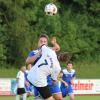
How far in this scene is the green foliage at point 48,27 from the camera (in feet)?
142

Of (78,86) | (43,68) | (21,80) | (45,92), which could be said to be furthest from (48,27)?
(43,68)

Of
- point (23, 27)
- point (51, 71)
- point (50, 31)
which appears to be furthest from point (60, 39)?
point (51, 71)

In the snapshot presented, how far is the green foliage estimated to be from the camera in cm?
4328

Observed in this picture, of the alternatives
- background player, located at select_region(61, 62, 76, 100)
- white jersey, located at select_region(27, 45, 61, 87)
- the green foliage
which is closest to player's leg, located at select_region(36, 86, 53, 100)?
white jersey, located at select_region(27, 45, 61, 87)

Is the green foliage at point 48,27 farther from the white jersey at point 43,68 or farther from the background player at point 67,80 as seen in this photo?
the white jersey at point 43,68

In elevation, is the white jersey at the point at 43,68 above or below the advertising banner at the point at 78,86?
above

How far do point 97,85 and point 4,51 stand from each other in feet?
45.3

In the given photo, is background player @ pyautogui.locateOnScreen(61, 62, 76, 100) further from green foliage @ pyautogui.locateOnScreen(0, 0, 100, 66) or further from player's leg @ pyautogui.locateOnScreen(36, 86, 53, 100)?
green foliage @ pyautogui.locateOnScreen(0, 0, 100, 66)

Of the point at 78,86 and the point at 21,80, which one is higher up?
the point at 21,80

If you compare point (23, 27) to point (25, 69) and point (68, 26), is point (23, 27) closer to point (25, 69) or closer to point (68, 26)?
point (68, 26)

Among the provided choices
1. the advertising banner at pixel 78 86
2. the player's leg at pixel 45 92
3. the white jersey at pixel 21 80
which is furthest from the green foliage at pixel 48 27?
the player's leg at pixel 45 92

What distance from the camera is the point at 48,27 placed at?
45062 millimetres

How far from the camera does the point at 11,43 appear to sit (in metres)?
43.5

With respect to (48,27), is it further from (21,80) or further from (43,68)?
(43,68)
